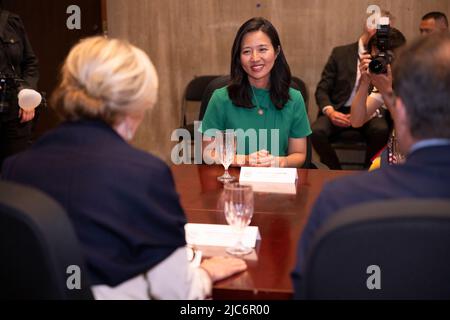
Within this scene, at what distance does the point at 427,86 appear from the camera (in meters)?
1.22

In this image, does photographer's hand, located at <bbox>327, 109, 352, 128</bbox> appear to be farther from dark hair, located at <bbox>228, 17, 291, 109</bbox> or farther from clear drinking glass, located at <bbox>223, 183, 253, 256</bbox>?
clear drinking glass, located at <bbox>223, 183, 253, 256</bbox>

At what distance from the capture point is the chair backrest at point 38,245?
1099 millimetres

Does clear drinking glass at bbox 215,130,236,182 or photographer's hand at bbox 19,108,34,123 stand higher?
photographer's hand at bbox 19,108,34,123

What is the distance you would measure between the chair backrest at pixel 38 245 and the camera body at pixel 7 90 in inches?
87.4

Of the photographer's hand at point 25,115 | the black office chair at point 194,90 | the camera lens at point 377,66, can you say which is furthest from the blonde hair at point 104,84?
the black office chair at point 194,90

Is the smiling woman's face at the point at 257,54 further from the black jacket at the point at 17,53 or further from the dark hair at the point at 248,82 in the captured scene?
the black jacket at the point at 17,53

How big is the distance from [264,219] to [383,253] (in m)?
0.84

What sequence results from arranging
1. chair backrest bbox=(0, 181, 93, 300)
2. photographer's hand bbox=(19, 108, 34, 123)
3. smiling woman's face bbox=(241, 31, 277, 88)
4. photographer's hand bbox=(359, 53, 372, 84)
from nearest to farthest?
chair backrest bbox=(0, 181, 93, 300) → photographer's hand bbox=(359, 53, 372, 84) → smiling woman's face bbox=(241, 31, 277, 88) → photographer's hand bbox=(19, 108, 34, 123)

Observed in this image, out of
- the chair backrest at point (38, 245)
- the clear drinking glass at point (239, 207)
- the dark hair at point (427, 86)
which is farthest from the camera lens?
the clear drinking glass at point (239, 207)

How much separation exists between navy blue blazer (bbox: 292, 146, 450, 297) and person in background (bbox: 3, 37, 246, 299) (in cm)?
30

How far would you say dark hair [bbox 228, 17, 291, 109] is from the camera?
9.59 ft

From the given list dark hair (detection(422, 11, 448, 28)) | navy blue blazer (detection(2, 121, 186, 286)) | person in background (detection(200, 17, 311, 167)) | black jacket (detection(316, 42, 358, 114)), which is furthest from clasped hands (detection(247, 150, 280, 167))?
dark hair (detection(422, 11, 448, 28))

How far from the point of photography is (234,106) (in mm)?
2957

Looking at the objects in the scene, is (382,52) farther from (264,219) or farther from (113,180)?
(113,180)
